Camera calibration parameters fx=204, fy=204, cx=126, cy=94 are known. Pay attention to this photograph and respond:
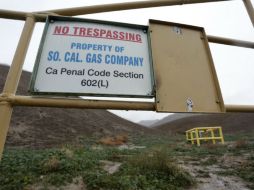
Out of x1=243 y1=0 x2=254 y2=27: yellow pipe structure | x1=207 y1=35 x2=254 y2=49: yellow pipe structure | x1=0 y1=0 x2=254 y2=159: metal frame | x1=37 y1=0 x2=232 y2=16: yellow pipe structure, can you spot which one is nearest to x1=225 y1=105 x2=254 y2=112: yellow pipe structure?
x1=0 y1=0 x2=254 y2=159: metal frame

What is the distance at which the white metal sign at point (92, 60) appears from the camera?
5.46 ft

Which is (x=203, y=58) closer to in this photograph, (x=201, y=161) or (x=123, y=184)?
(x=123, y=184)

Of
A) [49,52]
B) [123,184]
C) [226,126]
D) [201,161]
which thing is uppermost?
[226,126]

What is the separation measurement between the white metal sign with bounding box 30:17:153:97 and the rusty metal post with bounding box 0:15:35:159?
0.39 feet

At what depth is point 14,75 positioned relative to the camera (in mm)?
1556

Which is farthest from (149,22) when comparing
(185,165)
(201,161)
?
(201,161)

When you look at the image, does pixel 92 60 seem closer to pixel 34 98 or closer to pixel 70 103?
pixel 70 103

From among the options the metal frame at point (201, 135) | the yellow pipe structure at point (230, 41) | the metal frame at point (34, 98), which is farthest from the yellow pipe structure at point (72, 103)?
the metal frame at point (201, 135)

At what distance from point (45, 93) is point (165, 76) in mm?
1024

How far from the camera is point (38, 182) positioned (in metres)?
5.41

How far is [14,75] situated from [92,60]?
0.62 m

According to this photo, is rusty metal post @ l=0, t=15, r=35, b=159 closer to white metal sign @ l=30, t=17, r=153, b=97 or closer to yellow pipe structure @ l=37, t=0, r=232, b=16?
white metal sign @ l=30, t=17, r=153, b=97

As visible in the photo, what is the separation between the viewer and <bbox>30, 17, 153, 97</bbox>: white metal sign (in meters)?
1.66

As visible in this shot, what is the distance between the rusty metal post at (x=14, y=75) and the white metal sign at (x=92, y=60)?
120 millimetres
